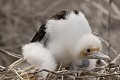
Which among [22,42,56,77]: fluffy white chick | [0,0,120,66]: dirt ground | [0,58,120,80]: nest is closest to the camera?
[0,58,120,80]: nest

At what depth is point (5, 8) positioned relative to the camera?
21.2 ft

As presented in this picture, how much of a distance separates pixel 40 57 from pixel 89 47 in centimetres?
32

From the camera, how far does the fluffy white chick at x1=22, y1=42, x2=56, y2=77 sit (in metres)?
3.46

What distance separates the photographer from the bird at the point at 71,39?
3486 millimetres

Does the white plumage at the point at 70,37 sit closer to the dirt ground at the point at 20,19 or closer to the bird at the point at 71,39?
the bird at the point at 71,39

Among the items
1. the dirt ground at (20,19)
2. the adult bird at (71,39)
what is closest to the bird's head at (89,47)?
the adult bird at (71,39)

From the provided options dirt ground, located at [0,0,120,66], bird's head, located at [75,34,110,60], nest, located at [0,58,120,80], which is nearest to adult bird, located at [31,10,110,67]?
bird's head, located at [75,34,110,60]

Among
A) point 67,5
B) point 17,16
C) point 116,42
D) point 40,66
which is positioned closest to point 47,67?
point 40,66

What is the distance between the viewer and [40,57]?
3.48 meters

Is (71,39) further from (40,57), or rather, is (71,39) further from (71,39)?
(40,57)

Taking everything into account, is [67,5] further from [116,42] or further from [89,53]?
[89,53]

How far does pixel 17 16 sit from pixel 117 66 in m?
3.23

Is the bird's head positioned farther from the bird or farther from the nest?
the nest

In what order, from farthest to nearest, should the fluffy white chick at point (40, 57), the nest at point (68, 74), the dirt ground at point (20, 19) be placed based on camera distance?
the dirt ground at point (20, 19)
the fluffy white chick at point (40, 57)
the nest at point (68, 74)
